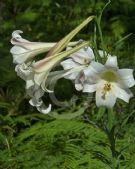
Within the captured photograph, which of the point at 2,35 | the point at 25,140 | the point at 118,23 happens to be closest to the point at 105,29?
the point at 118,23

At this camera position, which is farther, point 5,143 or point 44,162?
point 5,143

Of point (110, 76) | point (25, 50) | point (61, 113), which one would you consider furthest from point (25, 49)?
point (61, 113)

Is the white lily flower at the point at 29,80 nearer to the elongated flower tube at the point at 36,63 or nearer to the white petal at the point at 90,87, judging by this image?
the elongated flower tube at the point at 36,63

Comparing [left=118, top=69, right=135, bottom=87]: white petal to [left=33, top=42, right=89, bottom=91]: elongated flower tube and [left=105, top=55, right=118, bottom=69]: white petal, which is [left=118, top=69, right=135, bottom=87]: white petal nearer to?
[left=105, top=55, right=118, bottom=69]: white petal

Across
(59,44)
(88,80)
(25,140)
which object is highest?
(59,44)

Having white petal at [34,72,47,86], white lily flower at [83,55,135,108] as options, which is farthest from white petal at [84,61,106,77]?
white petal at [34,72,47,86]

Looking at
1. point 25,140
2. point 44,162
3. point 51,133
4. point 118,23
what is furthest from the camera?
point 118,23

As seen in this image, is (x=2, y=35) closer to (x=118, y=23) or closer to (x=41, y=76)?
(x=118, y=23)
